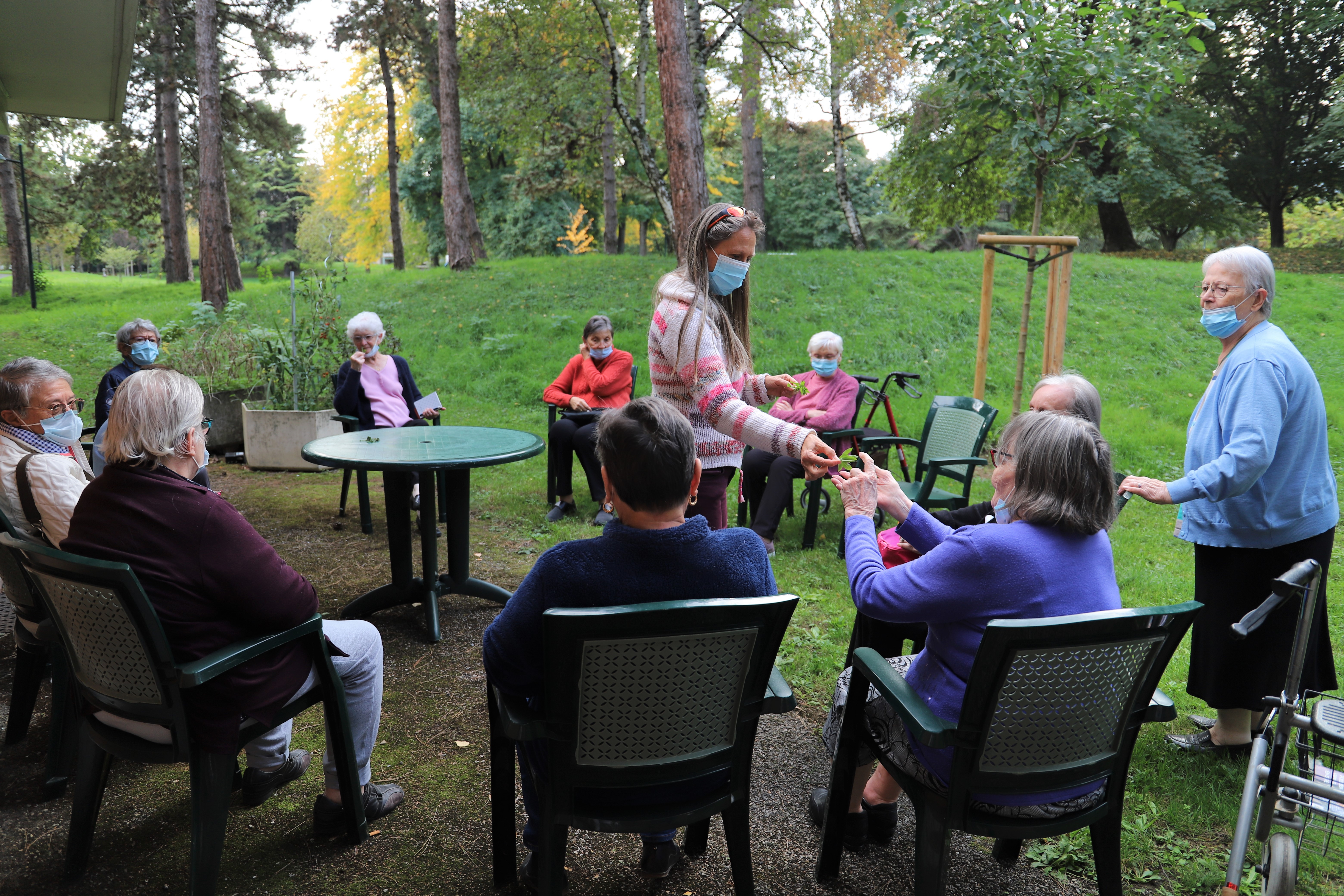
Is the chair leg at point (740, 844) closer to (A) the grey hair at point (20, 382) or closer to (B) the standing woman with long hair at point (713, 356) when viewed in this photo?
(B) the standing woman with long hair at point (713, 356)

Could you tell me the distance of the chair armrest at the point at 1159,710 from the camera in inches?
75.0

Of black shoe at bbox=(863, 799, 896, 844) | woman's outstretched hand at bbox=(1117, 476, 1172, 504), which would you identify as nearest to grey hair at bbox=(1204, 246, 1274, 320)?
woman's outstretched hand at bbox=(1117, 476, 1172, 504)

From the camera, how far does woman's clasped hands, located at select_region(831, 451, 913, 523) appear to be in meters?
2.17

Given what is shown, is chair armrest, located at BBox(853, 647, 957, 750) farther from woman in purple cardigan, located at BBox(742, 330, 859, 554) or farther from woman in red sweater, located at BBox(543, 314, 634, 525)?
woman in red sweater, located at BBox(543, 314, 634, 525)

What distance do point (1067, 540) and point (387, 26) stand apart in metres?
19.2

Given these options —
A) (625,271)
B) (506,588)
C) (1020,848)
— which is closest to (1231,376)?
(1020,848)

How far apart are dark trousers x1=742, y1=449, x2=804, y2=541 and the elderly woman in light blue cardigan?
2572 millimetres

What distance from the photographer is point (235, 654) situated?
1954 mm

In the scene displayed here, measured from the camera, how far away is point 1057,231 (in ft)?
82.4

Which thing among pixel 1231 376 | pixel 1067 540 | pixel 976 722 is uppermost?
pixel 1231 376

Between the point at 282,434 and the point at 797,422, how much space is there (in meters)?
4.65

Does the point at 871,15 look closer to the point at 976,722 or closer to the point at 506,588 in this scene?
the point at 506,588

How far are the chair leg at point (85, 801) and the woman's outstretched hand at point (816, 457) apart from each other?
2.05m

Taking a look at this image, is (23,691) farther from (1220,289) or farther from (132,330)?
(1220,289)
